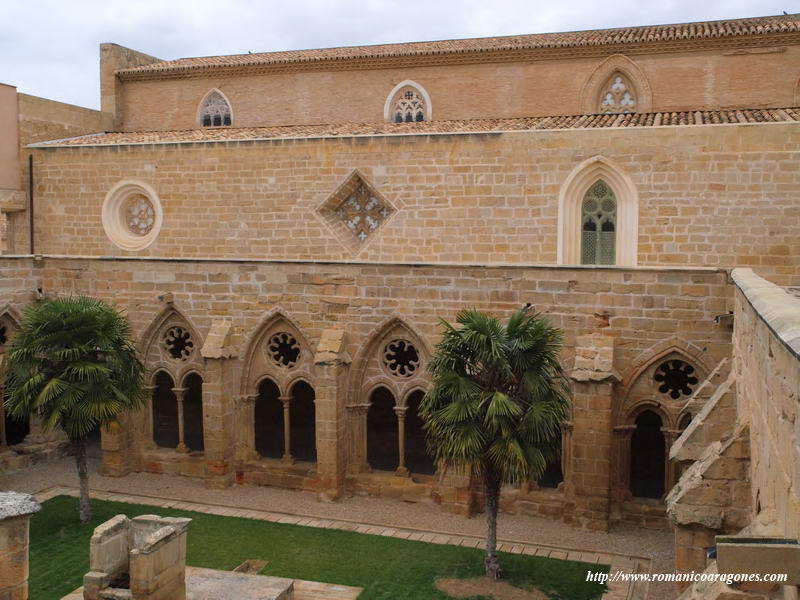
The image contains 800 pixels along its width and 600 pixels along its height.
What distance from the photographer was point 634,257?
15.3 metres

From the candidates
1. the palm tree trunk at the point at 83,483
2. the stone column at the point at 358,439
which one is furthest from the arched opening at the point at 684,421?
the palm tree trunk at the point at 83,483

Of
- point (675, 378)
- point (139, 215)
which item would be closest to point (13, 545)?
point (675, 378)

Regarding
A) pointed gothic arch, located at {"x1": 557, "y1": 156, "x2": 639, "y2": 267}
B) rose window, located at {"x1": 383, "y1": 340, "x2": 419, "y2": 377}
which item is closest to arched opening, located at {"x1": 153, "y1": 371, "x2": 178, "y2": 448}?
rose window, located at {"x1": 383, "y1": 340, "x2": 419, "y2": 377}

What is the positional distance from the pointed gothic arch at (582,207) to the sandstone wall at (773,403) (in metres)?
7.62

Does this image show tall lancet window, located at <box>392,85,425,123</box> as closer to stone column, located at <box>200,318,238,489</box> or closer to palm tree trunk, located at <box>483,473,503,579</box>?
stone column, located at <box>200,318,238,489</box>

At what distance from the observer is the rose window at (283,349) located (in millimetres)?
14320

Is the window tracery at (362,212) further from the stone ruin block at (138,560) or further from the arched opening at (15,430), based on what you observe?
the stone ruin block at (138,560)

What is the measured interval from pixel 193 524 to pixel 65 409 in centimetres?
269

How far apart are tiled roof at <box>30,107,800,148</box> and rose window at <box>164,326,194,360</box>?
487cm

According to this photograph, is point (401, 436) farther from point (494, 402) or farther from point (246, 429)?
point (494, 402)

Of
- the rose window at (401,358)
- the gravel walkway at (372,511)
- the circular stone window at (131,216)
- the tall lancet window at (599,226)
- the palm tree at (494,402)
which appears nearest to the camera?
the palm tree at (494,402)

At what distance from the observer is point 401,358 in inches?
557

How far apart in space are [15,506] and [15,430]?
12.1m

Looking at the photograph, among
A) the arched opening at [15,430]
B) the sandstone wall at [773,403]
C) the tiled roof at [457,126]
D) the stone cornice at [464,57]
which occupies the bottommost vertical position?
the arched opening at [15,430]
